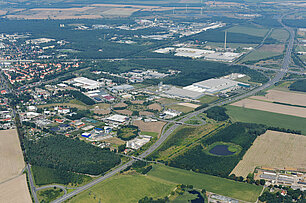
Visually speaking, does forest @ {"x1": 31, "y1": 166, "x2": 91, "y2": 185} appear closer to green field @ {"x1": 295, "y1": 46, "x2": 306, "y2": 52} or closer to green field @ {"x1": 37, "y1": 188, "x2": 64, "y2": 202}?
green field @ {"x1": 37, "y1": 188, "x2": 64, "y2": 202}

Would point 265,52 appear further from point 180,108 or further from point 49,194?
point 49,194

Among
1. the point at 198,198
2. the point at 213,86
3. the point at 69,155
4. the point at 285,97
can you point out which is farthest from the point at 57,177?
the point at 285,97

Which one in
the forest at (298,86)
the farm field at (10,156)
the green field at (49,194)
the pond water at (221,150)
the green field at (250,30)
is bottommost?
the green field at (49,194)

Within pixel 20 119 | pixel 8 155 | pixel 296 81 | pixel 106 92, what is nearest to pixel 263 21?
pixel 296 81

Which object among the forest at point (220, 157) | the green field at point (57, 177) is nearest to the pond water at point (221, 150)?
the forest at point (220, 157)

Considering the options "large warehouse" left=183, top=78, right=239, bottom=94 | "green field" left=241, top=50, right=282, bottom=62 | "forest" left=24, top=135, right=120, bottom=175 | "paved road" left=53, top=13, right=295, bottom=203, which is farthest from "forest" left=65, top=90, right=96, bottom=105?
"green field" left=241, top=50, right=282, bottom=62

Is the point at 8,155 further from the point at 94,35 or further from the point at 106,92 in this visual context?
the point at 94,35

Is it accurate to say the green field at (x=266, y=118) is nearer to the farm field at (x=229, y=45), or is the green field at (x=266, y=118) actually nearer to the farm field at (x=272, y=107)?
the farm field at (x=272, y=107)
